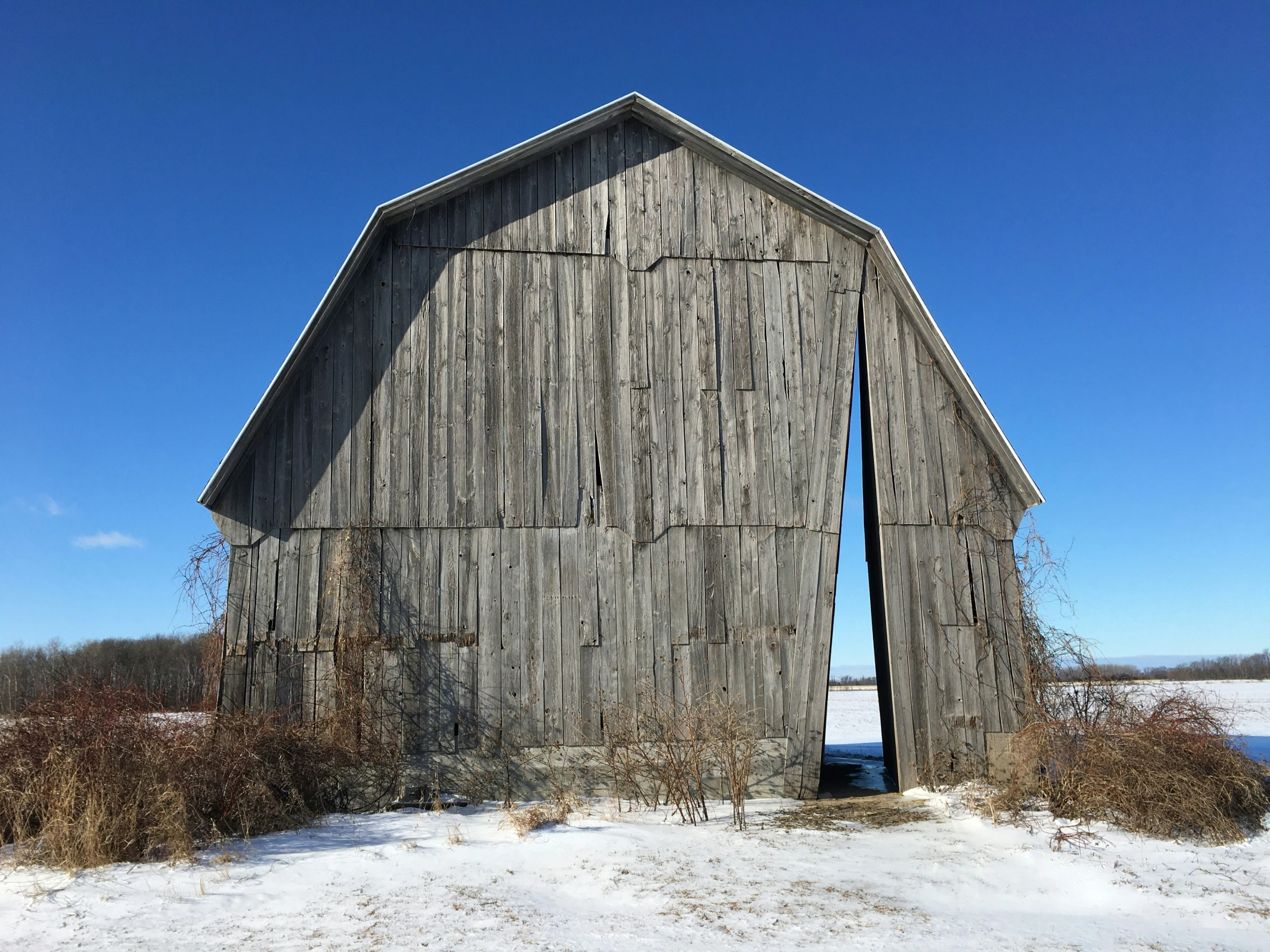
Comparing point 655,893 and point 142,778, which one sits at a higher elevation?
point 142,778

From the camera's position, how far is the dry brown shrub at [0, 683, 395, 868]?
575 cm

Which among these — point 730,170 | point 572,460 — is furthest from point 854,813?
point 730,170

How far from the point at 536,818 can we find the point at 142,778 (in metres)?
2.95

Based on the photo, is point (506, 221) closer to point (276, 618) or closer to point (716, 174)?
point (716, 174)

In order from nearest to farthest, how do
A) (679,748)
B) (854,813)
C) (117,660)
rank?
(854,813), (679,748), (117,660)

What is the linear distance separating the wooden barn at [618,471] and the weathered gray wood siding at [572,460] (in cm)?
3

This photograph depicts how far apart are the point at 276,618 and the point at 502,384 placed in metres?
3.31

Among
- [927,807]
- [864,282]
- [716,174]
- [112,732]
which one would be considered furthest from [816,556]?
[112,732]

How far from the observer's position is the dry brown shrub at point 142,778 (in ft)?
18.9

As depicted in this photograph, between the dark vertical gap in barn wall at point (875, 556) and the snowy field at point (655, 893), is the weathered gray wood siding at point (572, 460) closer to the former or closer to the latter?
the dark vertical gap in barn wall at point (875, 556)

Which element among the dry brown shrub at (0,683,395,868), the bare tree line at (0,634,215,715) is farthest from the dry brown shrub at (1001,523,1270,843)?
the bare tree line at (0,634,215,715)

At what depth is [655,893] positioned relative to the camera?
5.40 meters

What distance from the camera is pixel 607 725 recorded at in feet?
28.1

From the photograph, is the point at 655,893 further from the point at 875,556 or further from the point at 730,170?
the point at 730,170
